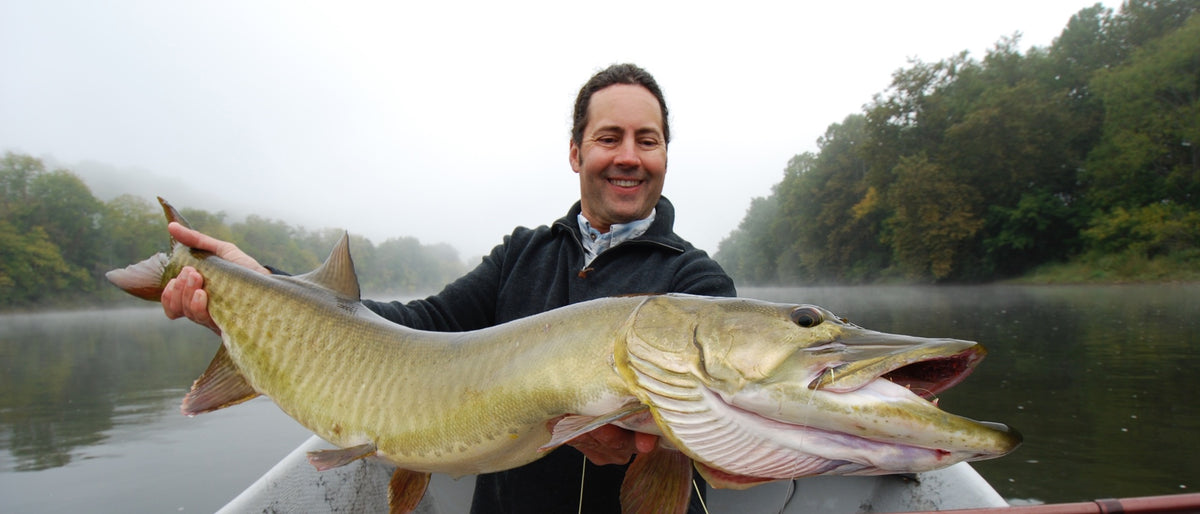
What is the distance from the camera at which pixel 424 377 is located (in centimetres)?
180

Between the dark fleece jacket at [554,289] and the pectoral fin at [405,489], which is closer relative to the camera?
the pectoral fin at [405,489]

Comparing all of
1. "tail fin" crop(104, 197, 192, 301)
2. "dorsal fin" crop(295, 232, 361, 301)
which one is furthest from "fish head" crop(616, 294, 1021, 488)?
"tail fin" crop(104, 197, 192, 301)

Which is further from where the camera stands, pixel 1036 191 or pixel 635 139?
pixel 1036 191

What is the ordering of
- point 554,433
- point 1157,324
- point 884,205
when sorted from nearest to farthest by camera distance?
point 554,433 → point 1157,324 → point 884,205

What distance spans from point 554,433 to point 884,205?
40.1 metres

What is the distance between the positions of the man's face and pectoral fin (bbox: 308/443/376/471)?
1.24m

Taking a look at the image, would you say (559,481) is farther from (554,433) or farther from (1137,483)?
(1137,483)

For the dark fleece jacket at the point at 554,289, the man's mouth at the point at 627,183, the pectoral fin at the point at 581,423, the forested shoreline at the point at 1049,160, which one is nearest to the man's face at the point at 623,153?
the man's mouth at the point at 627,183

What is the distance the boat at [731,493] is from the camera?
2.50 metres

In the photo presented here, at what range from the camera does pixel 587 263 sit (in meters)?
2.46

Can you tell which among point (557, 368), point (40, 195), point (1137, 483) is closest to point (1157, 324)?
point (1137, 483)

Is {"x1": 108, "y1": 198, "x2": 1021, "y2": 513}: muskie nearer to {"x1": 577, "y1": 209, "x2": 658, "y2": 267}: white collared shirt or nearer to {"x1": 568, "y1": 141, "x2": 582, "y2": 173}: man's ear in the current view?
{"x1": 577, "y1": 209, "x2": 658, "y2": 267}: white collared shirt

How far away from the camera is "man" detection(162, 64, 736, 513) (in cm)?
215

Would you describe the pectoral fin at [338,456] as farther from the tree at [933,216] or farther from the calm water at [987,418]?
the tree at [933,216]
